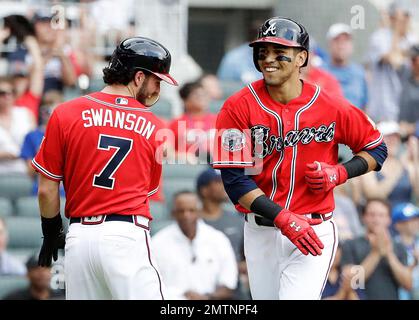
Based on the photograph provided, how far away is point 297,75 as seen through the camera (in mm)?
5793

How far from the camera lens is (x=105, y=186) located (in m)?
5.44

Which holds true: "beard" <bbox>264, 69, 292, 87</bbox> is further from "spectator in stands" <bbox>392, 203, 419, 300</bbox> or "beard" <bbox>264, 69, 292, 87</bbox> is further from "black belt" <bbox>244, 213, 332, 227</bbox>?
"spectator in stands" <bbox>392, 203, 419, 300</bbox>

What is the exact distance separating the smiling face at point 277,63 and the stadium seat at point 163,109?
4.58 metres

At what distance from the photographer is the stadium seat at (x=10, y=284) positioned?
7.85m

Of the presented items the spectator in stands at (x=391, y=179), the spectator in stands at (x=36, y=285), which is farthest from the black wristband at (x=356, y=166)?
the spectator in stands at (x=391, y=179)

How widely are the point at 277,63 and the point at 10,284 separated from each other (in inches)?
127

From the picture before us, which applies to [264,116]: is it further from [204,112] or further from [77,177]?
[204,112]

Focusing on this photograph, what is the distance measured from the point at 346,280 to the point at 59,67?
3748 millimetres

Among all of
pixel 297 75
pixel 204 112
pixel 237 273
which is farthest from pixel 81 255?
pixel 204 112

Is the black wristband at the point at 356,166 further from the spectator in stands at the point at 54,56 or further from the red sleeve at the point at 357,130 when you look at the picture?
the spectator in stands at the point at 54,56

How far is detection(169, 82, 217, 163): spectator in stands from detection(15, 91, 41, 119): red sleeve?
133cm

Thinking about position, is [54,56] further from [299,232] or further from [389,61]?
[299,232]

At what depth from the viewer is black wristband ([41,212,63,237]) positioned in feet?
18.5

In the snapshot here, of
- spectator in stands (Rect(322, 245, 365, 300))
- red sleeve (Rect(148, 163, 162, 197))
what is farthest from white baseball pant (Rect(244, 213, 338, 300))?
spectator in stands (Rect(322, 245, 365, 300))
